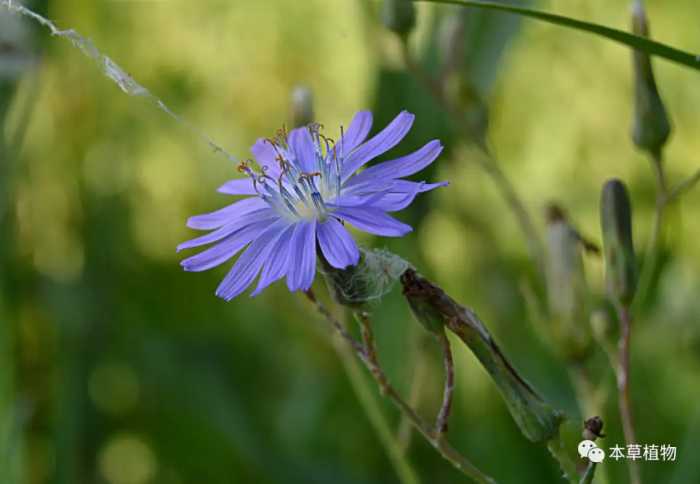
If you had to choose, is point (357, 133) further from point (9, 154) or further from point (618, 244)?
point (9, 154)

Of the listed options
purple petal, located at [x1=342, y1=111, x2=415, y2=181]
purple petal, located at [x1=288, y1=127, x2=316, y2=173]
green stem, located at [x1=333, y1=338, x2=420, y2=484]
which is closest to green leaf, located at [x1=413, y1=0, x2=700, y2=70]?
purple petal, located at [x1=342, y1=111, x2=415, y2=181]

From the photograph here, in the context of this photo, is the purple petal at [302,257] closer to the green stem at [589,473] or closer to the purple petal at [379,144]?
the purple petal at [379,144]

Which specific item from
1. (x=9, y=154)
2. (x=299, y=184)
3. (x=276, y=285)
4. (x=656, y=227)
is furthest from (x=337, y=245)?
(x=276, y=285)

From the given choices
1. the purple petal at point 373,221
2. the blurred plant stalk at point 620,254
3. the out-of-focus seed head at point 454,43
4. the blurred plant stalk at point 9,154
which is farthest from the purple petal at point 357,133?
the blurred plant stalk at point 9,154

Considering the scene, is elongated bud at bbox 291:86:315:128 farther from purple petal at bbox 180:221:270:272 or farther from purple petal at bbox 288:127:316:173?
purple petal at bbox 180:221:270:272

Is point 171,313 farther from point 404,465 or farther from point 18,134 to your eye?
point 404,465

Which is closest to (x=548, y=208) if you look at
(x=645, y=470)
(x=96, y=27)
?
(x=645, y=470)
